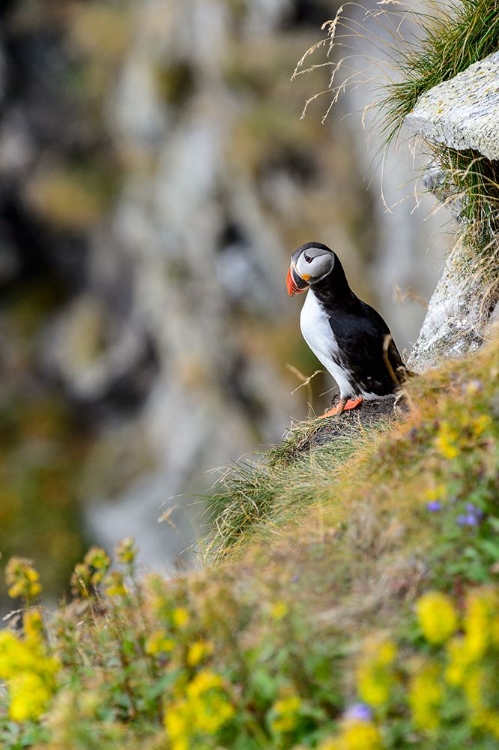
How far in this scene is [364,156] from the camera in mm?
13016

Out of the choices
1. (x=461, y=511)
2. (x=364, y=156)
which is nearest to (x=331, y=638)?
(x=461, y=511)

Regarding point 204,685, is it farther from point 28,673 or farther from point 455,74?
point 455,74

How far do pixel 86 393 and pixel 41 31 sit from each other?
8167mm

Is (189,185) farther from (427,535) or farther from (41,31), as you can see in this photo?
(427,535)

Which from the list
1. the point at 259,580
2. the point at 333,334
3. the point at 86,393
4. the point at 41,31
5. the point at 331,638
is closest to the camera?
the point at 331,638

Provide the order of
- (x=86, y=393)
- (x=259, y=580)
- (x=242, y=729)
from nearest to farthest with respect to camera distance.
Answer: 1. (x=242, y=729)
2. (x=259, y=580)
3. (x=86, y=393)

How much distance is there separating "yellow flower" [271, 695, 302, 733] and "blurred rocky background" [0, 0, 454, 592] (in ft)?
30.3

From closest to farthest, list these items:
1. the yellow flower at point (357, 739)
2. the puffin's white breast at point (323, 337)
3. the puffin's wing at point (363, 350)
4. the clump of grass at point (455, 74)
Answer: the yellow flower at point (357, 739), the clump of grass at point (455, 74), the puffin's wing at point (363, 350), the puffin's white breast at point (323, 337)

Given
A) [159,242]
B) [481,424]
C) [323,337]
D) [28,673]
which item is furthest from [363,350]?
[159,242]

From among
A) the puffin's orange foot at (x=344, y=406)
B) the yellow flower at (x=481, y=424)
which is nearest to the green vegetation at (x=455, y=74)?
the puffin's orange foot at (x=344, y=406)

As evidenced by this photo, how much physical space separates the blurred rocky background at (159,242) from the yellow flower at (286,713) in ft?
30.3

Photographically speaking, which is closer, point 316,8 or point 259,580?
point 259,580

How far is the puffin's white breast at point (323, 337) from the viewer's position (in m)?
5.06

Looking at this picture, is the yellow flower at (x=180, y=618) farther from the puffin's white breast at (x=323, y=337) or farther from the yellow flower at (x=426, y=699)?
the puffin's white breast at (x=323, y=337)
